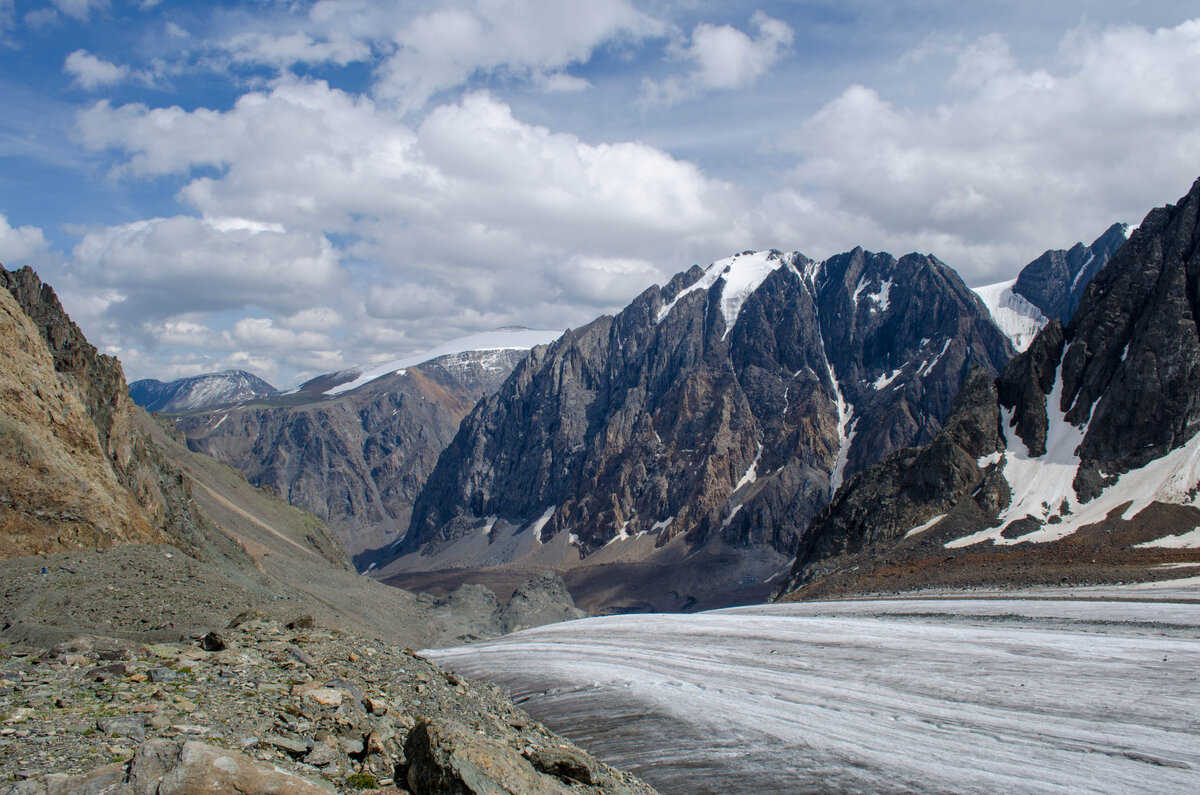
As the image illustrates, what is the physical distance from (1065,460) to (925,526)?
15.9 metres

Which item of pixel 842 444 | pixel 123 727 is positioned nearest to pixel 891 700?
pixel 123 727

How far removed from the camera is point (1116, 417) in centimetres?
7150

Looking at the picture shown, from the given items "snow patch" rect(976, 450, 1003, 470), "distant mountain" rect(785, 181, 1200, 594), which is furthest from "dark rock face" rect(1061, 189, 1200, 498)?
"snow patch" rect(976, 450, 1003, 470)

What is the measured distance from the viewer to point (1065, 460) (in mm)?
70875

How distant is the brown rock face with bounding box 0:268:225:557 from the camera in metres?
26.2

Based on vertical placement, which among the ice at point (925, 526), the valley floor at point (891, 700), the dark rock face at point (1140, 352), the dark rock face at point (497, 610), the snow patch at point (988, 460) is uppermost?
the dark rock face at point (1140, 352)

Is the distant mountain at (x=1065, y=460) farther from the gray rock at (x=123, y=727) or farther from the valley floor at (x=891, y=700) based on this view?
the gray rock at (x=123, y=727)

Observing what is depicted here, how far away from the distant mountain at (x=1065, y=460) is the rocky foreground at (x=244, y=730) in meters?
41.6

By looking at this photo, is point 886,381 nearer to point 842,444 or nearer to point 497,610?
point 842,444

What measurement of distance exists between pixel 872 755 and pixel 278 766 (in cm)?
1077

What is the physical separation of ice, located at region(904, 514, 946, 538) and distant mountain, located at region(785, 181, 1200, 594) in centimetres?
28

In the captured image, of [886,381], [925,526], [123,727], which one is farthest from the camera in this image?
[886,381]

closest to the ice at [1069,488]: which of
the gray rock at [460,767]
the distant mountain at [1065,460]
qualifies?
the distant mountain at [1065,460]

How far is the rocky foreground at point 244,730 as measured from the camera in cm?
A: 668
